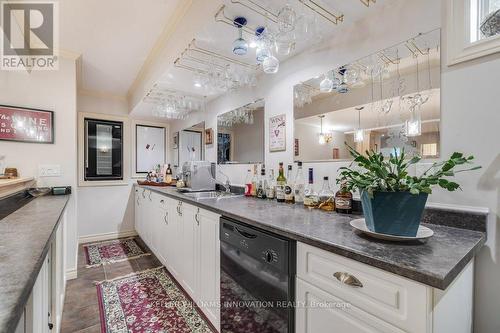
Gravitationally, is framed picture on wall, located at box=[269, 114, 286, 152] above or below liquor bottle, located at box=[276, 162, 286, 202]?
above

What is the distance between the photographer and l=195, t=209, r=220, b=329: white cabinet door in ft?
4.99

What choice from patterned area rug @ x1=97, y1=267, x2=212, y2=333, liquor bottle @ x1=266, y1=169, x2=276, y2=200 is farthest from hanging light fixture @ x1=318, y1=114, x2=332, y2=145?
patterned area rug @ x1=97, y1=267, x2=212, y2=333

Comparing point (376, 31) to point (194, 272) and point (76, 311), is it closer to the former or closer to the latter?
point (194, 272)

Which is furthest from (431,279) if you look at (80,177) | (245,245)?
(80,177)

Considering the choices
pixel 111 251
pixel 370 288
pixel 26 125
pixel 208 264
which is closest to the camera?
pixel 370 288

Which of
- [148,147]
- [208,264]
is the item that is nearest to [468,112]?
[208,264]

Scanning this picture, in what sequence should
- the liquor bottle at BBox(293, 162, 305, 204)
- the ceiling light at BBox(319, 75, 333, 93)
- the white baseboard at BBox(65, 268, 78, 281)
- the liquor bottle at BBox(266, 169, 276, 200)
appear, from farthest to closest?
the white baseboard at BBox(65, 268, 78, 281), the liquor bottle at BBox(266, 169, 276, 200), the liquor bottle at BBox(293, 162, 305, 204), the ceiling light at BBox(319, 75, 333, 93)

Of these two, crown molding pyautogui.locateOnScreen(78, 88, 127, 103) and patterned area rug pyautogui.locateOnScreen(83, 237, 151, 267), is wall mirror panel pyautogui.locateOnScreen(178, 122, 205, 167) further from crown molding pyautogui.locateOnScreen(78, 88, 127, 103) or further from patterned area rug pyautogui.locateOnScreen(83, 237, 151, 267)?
patterned area rug pyautogui.locateOnScreen(83, 237, 151, 267)

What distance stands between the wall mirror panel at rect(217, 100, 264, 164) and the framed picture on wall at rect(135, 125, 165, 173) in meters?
1.88

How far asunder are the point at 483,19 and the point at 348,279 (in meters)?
1.27

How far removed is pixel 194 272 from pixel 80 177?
2.82 m

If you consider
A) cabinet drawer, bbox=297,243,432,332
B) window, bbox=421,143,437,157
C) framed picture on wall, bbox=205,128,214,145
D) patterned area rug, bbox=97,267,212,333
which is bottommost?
patterned area rug, bbox=97,267,212,333

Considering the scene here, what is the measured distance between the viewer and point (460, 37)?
108 centimetres

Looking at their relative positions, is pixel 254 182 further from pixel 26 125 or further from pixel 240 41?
pixel 26 125
